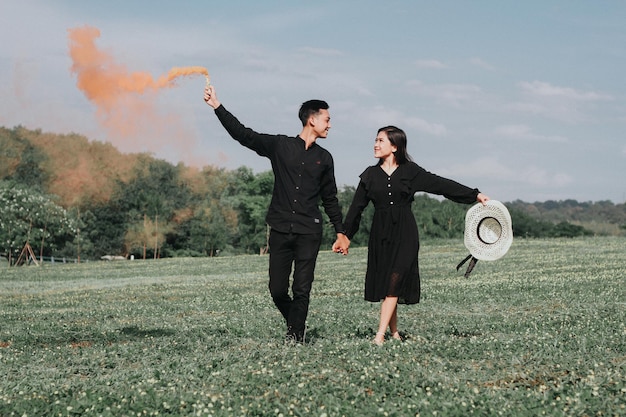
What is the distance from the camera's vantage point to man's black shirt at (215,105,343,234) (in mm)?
10969

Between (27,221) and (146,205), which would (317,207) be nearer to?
(27,221)

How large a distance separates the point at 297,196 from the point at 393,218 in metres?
1.37

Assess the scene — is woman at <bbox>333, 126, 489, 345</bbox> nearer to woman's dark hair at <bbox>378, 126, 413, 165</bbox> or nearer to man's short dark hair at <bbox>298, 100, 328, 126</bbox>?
woman's dark hair at <bbox>378, 126, 413, 165</bbox>

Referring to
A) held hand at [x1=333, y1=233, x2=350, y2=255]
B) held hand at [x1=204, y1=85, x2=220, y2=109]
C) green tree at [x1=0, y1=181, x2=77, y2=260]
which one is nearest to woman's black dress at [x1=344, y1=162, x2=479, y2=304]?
held hand at [x1=333, y1=233, x2=350, y2=255]

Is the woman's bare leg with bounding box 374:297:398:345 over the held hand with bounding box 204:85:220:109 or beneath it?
beneath

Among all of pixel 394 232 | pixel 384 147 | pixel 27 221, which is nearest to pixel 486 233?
pixel 394 232

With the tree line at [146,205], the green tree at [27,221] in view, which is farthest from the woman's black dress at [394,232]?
the tree line at [146,205]

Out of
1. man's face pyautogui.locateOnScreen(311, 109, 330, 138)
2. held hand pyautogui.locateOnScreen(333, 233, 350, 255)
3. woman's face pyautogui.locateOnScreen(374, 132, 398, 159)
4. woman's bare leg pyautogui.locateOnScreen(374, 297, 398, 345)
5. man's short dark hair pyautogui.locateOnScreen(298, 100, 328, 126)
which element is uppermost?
man's short dark hair pyautogui.locateOnScreen(298, 100, 328, 126)

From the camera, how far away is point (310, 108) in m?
11.2

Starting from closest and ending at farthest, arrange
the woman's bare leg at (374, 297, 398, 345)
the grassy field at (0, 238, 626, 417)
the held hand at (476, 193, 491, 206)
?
the grassy field at (0, 238, 626, 417) → the woman's bare leg at (374, 297, 398, 345) → the held hand at (476, 193, 491, 206)

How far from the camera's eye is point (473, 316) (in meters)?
15.6

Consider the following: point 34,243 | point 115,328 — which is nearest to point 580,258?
point 115,328

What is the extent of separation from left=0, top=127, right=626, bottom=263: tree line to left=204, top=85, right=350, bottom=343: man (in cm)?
7893

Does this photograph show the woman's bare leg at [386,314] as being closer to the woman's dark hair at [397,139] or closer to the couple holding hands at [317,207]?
the couple holding hands at [317,207]
